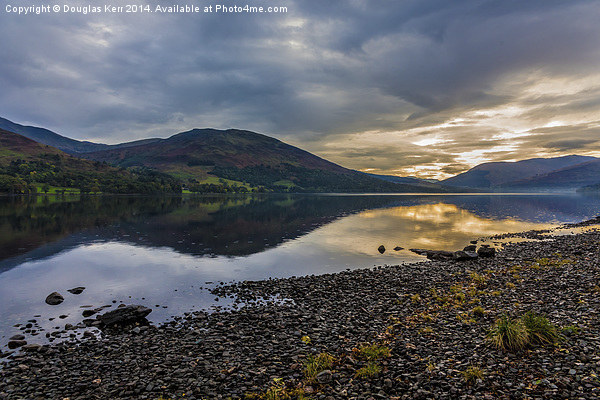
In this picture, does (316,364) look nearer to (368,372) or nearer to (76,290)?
(368,372)

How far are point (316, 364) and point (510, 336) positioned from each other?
8.73 m

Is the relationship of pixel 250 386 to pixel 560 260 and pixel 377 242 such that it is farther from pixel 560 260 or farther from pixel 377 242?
pixel 377 242

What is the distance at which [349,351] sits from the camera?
14.8 m

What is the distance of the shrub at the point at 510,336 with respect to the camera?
12945mm

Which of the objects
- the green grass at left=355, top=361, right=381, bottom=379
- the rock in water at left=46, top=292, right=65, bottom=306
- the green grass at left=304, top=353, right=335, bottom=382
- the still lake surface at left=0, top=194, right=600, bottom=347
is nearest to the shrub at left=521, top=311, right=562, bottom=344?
the green grass at left=355, top=361, right=381, bottom=379

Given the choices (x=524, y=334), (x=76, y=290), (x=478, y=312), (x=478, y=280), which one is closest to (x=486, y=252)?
(x=478, y=280)

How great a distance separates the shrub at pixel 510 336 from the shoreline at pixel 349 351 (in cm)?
39

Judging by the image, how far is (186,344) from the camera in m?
16.7

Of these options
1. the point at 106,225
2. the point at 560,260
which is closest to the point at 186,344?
the point at 560,260

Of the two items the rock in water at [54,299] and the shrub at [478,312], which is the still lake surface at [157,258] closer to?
the rock in water at [54,299]

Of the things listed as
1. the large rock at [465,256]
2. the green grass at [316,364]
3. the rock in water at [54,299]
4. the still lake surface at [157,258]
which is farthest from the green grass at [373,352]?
the large rock at [465,256]

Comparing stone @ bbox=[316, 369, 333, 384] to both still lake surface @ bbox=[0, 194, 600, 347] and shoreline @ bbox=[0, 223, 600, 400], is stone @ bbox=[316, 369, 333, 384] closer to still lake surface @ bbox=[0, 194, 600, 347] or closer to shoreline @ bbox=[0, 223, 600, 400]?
shoreline @ bbox=[0, 223, 600, 400]

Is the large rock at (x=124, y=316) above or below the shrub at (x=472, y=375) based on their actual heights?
below

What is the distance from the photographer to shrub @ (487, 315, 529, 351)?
12.9 meters
